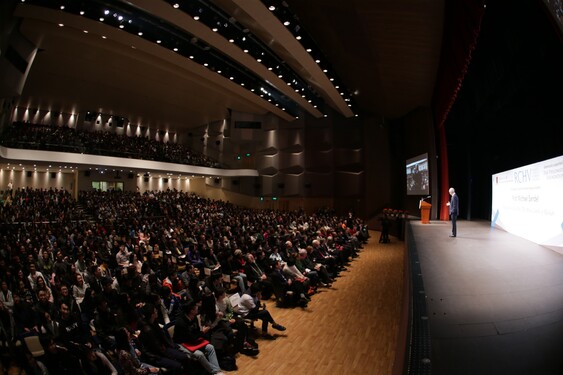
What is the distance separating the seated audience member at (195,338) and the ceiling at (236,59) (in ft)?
23.2

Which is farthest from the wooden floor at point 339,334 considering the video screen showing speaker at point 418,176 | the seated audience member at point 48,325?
the video screen showing speaker at point 418,176

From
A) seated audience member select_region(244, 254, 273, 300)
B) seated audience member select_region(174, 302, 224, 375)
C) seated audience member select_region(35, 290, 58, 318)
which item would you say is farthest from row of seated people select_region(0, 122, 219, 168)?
seated audience member select_region(174, 302, 224, 375)

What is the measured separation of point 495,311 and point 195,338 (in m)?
3.18

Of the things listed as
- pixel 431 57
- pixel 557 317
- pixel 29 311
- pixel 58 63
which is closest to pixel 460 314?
pixel 557 317

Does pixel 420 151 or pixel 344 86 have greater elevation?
A: pixel 344 86

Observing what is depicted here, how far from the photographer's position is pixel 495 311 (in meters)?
2.87

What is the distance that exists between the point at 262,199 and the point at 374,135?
29.9 feet

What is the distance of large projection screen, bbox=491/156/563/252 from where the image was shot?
493cm

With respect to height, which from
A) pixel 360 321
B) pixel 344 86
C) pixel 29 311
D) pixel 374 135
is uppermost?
pixel 344 86

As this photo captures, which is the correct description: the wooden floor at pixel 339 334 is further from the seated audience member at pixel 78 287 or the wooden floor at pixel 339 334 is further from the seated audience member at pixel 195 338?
the seated audience member at pixel 78 287

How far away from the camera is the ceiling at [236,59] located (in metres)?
9.09

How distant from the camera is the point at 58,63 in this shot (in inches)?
637

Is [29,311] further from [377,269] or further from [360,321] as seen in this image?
[377,269]

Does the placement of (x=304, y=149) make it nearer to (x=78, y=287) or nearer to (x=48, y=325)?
(x=78, y=287)
